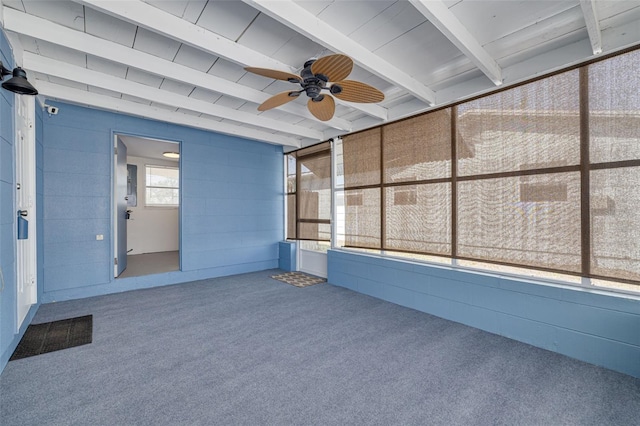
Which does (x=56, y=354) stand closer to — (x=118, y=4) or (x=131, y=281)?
(x=131, y=281)

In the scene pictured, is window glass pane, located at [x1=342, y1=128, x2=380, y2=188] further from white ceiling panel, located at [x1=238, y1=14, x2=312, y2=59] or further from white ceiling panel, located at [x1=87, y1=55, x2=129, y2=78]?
white ceiling panel, located at [x1=87, y1=55, x2=129, y2=78]

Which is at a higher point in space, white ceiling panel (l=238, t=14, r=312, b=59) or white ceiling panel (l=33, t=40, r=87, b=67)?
white ceiling panel (l=33, t=40, r=87, b=67)

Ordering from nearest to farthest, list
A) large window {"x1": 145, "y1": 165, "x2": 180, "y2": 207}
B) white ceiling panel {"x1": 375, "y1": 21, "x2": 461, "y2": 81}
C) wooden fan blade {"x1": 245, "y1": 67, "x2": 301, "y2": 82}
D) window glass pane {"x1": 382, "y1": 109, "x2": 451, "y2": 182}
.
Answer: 1. wooden fan blade {"x1": 245, "y1": 67, "x2": 301, "y2": 82}
2. white ceiling panel {"x1": 375, "y1": 21, "x2": 461, "y2": 81}
3. window glass pane {"x1": 382, "y1": 109, "x2": 451, "y2": 182}
4. large window {"x1": 145, "y1": 165, "x2": 180, "y2": 207}

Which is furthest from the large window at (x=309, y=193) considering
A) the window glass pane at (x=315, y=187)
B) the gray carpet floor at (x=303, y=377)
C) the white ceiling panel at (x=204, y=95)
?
the gray carpet floor at (x=303, y=377)

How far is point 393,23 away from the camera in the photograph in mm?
2412

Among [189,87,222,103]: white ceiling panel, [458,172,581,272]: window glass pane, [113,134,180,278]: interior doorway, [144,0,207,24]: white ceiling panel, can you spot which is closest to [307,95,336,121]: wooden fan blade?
[144,0,207,24]: white ceiling panel

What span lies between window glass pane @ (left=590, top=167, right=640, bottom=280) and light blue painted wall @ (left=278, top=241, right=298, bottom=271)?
477 centimetres

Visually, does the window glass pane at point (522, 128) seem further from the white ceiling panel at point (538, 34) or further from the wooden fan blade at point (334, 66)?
the wooden fan blade at point (334, 66)

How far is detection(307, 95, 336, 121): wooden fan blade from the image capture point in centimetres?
299

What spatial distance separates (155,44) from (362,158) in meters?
3.10

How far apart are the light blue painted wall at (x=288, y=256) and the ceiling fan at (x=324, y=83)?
138 inches

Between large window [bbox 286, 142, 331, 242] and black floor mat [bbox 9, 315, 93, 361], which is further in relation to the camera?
large window [bbox 286, 142, 331, 242]

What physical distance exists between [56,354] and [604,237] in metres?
5.10

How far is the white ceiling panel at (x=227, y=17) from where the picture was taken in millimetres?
2215
